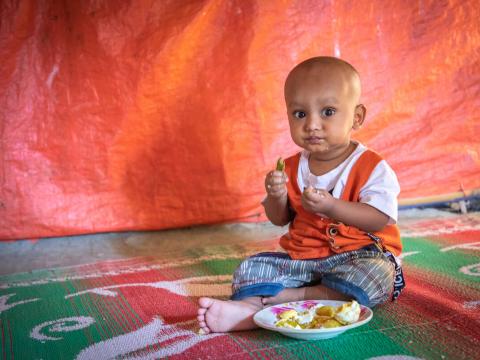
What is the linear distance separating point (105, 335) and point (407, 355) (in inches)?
19.7

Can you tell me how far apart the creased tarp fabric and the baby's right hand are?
74 cm

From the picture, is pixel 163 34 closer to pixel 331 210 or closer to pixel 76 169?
→ pixel 76 169

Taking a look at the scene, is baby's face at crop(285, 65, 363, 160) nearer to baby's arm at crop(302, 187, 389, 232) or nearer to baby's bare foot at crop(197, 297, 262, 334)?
baby's arm at crop(302, 187, 389, 232)

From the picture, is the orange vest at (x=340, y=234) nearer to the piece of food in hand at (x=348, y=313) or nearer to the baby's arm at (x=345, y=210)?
the baby's arm at (x=345, y=210)

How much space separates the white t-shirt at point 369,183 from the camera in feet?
3.45

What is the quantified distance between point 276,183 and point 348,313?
0.31 m

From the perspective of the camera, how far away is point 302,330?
860 millimetres

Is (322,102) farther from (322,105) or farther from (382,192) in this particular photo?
(382,192)

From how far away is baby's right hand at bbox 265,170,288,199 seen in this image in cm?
109

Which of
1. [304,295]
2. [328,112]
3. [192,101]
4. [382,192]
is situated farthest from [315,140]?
[192,101]

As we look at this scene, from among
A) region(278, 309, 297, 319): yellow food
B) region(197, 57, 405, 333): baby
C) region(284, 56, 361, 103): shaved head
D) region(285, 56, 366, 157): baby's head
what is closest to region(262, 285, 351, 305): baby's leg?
region(197, 57, 405, 333): baby

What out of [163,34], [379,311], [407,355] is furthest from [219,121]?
[407,355]

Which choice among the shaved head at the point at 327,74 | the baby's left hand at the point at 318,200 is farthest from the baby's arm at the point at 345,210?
the shaved head at the point at 327,74

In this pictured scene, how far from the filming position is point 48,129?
1.74 meters
